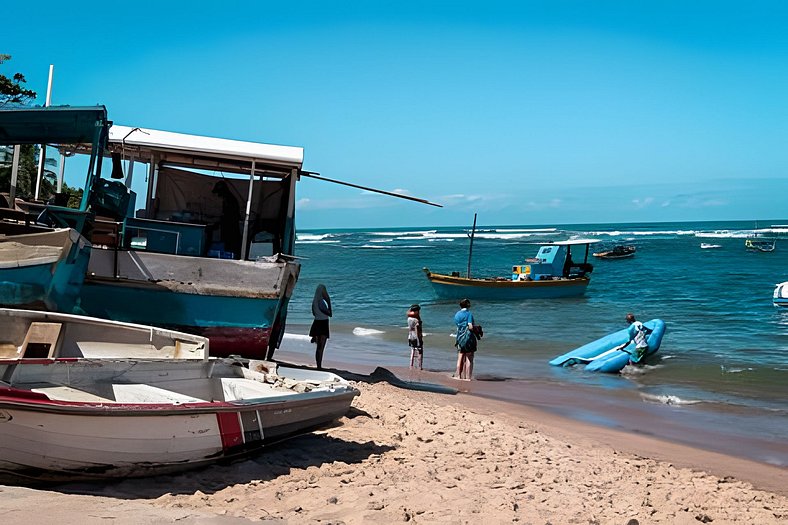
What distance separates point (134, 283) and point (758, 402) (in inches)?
407

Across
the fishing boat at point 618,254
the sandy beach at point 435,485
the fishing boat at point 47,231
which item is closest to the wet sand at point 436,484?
the sandy beach at point 435,485

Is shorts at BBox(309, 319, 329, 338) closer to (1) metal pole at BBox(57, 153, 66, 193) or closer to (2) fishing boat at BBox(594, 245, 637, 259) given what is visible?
(1) metal pole at BBox(57, 153, 66, 193)

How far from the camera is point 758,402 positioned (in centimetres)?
1278

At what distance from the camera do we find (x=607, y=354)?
53.3 ft

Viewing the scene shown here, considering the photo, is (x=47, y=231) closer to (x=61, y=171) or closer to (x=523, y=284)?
(x=61, y=171)

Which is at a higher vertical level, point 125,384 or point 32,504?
point 125,384

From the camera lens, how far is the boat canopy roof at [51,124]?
9859mm

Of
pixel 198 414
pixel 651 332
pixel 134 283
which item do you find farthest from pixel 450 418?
pixel 651 332

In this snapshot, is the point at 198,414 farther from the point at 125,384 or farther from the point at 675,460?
the point at 675,460

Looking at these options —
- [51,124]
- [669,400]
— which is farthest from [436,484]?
[669,400]

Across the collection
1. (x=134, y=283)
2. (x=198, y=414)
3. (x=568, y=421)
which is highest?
(x=134, y=283)

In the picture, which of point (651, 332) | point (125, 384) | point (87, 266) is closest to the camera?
point (125, 384)

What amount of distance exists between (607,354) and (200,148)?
9632 mm

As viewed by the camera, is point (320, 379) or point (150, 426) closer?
point (150, 426)
